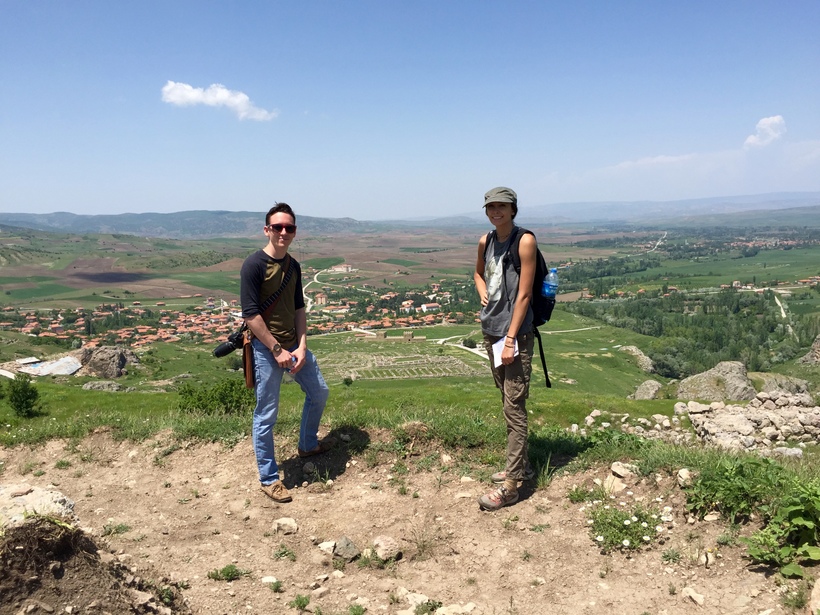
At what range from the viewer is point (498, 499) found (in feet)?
17.6

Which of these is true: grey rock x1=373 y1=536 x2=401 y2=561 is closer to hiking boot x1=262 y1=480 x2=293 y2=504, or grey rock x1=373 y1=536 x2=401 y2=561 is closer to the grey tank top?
hiking boot x1=262 y1=480 x2=293 y2=504

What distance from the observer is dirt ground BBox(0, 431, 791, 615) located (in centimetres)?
376

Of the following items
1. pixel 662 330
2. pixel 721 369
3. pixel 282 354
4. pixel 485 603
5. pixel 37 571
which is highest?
pixel 282 354

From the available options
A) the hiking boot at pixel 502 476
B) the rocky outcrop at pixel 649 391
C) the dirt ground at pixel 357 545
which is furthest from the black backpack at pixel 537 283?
the rocky outcrop at pixel 649 391

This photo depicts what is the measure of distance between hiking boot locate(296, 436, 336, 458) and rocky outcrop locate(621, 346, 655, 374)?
80.8m

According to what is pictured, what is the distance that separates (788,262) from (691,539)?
235 meters

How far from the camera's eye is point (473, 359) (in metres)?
82.6

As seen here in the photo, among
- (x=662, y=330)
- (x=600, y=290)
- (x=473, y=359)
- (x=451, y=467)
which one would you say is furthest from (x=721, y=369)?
(x=600, y=290)

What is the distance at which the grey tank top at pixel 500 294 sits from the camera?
5.40 m

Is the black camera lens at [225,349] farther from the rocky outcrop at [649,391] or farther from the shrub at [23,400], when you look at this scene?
the rocky outcrop at [649,391]

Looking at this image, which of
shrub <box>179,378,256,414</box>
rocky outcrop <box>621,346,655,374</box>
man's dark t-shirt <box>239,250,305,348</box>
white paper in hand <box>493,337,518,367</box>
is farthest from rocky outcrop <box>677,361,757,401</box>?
rocky outcrop <box>621,346,655,374</box>

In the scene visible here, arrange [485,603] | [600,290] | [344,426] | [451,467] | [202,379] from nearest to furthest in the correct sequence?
1. [485,603]
2. [451,467]
3. [344,426]
4. [202,379]
5. [600,290]

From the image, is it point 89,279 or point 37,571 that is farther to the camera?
point 89,279

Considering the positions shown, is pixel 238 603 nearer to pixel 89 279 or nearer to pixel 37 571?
pixel 37 571
